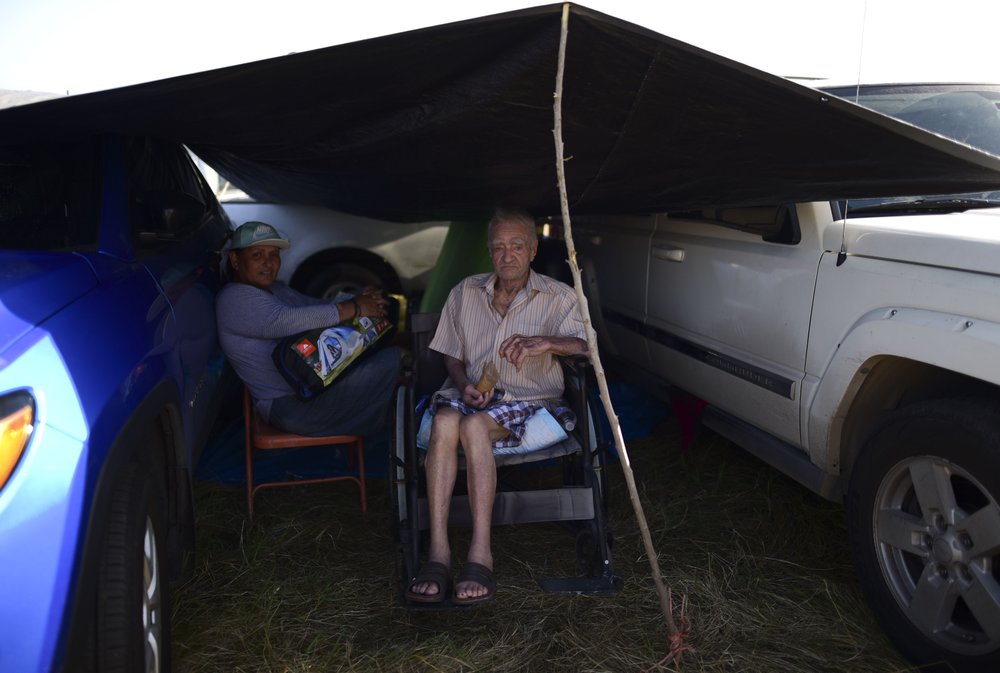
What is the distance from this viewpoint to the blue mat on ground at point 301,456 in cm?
453

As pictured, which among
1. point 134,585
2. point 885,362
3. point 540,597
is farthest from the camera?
point 540,597

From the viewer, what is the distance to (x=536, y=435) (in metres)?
3.38

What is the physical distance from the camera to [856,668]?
2.82m

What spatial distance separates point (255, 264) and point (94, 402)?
2.02 m

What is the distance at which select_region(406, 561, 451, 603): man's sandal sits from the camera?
2.95m

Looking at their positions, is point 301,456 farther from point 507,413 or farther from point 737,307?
point 737,307

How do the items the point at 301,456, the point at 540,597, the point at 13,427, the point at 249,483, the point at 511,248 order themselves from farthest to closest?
1. the point at 301,456
2. the point at 249,483
3. the point at 511,248
4. the point at 540,597
5. the point at 13,427

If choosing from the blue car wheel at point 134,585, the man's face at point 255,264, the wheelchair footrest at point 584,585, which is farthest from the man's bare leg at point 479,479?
the man's face at point 255,264

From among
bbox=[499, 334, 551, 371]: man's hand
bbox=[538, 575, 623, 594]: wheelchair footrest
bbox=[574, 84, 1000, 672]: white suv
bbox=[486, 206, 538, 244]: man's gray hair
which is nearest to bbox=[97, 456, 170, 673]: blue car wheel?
bbox=[538, 575, 623, 594]: wheelchair footrest

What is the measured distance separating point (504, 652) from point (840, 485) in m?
1.47

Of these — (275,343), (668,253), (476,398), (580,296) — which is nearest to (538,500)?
(476,398)

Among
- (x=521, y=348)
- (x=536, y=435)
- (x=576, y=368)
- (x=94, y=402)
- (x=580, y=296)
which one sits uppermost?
(x=580, y=296)

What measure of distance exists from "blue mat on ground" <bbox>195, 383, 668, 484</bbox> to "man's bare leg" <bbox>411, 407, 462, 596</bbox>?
1118mm

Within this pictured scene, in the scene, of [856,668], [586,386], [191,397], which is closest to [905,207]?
[586,386]
